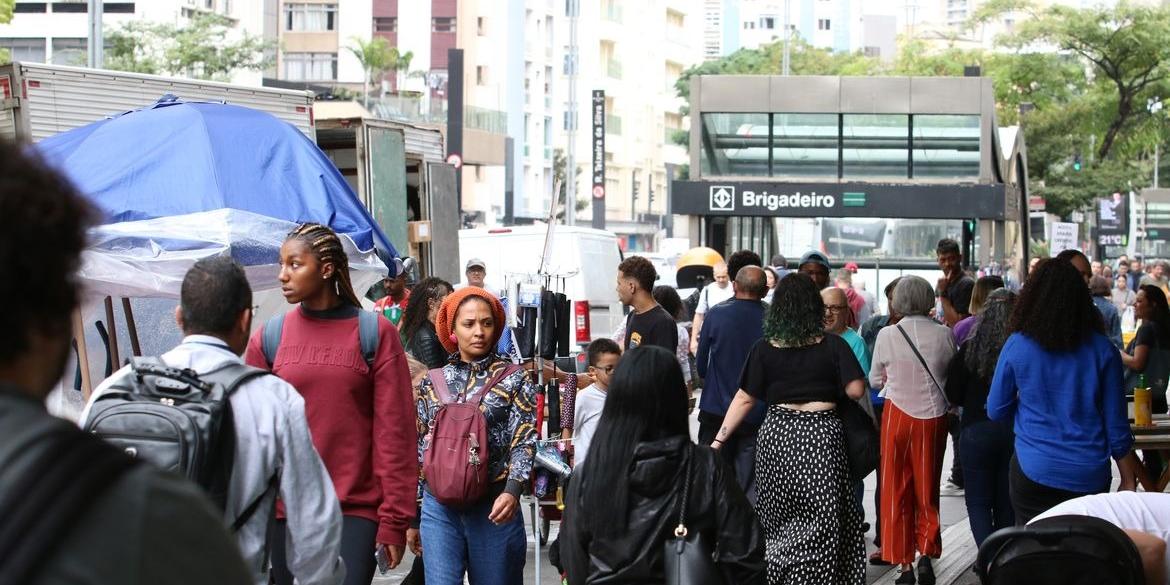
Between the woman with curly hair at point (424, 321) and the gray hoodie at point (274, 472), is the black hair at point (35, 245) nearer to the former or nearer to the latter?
the gray hoodie at point (274, 472)

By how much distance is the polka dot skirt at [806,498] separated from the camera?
8.00 m

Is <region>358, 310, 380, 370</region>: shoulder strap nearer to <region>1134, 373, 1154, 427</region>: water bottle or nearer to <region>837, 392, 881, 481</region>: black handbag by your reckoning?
<region>837, 392, 881, 481</region>: black handbag

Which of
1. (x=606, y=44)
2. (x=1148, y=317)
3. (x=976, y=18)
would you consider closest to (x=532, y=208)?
(x=606, y=44)

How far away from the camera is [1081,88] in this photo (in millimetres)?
48344

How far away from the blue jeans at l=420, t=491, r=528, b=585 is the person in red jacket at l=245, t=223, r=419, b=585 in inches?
26.2

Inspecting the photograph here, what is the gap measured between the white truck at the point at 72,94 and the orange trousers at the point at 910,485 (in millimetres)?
5619

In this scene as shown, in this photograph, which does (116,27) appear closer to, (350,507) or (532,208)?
(532,208)

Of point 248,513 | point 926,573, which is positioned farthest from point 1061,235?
point 248,513

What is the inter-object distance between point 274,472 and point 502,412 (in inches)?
80.6

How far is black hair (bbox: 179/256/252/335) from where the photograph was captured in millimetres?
4137

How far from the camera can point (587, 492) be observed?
471 centimetres

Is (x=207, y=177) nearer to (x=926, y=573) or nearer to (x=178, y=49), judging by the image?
A: (x=926, y=573)

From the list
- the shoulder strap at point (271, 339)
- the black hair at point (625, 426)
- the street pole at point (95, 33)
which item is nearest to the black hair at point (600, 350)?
the shoulder strap at point (271, 339)

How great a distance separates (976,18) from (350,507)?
149 feet
